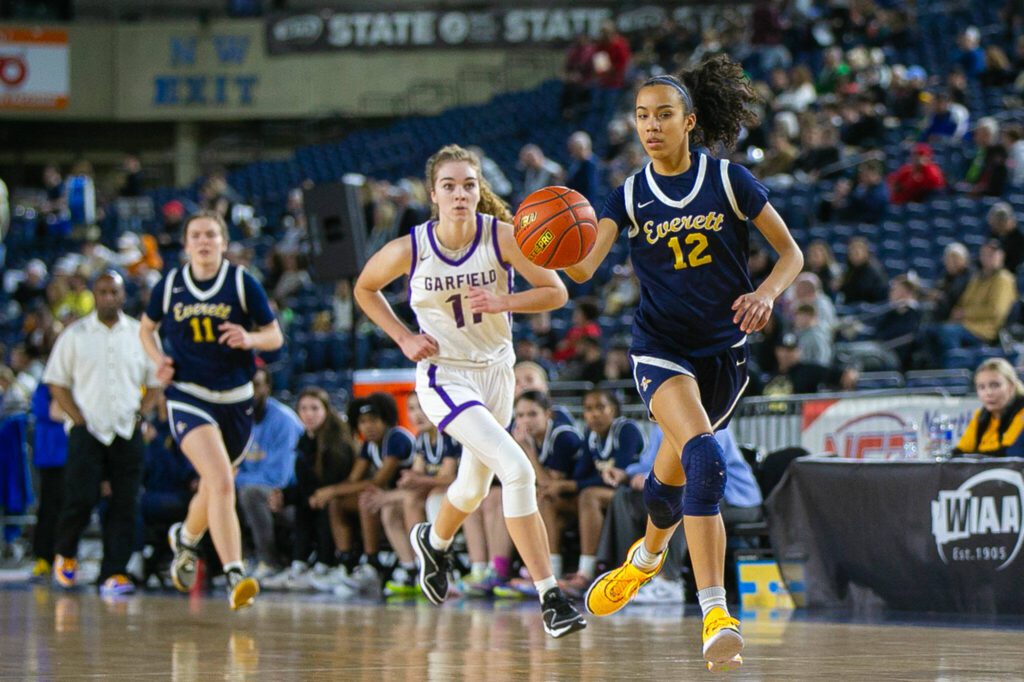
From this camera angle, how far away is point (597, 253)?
581 cm

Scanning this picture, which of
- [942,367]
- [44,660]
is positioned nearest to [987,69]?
[942,367]

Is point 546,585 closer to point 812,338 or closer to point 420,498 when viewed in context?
point 420,498

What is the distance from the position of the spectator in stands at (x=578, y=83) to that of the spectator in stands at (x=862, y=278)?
1121 cm

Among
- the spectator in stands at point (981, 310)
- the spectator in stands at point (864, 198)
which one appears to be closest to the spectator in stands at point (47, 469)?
the spectator in stands at point (981, 310)

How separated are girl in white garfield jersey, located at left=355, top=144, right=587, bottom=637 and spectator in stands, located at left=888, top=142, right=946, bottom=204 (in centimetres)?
972

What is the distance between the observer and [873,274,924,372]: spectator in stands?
1322 centimetres

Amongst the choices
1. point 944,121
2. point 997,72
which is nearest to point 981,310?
point 944,121

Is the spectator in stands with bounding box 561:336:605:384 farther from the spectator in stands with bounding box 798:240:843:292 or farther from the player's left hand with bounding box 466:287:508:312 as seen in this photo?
the player's left hand with bounding box 466:287:508:312

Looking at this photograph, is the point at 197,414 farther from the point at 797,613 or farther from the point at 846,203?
the point at 846,203

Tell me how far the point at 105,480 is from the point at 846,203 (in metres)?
8.23

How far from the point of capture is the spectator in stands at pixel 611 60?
24516 millimetres

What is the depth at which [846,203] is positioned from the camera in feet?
52.4

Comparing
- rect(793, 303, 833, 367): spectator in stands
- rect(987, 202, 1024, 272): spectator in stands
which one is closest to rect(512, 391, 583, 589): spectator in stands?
rect(793, 303, 833, 367): spectator in stands

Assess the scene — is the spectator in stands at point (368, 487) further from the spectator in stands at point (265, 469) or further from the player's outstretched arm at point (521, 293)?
the player's outstretched arm at point (521, 293)
